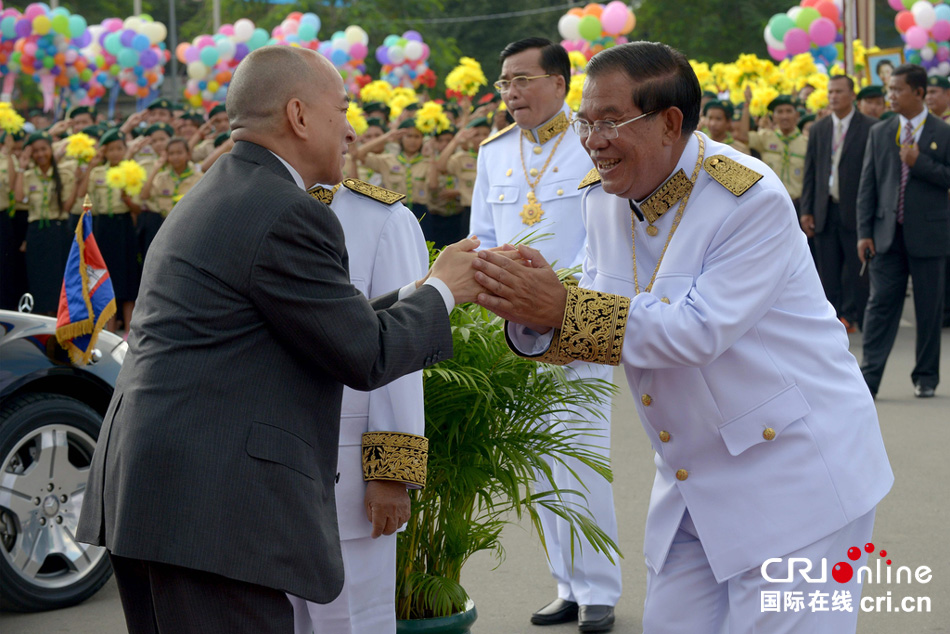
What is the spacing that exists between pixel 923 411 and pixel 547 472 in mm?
5574

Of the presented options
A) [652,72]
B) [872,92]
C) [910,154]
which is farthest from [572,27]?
[652,72]

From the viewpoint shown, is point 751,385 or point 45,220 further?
point 45,220

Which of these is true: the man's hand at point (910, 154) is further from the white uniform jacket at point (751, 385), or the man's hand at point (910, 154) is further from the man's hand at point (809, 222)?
the white uniform jacket at point (751, 385)

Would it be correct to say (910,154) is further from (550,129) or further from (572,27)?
(572,27)

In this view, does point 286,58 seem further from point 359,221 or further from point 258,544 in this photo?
point 258,544

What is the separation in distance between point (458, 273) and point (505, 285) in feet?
0.41

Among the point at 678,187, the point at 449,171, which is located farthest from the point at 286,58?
the point at 449,171

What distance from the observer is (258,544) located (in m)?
2.30

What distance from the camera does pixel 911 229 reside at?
8641 millimetres

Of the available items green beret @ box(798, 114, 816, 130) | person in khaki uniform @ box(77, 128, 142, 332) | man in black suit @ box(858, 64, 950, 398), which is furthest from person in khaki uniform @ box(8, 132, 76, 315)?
man in black suit @ box(858, 64, 950, 398)

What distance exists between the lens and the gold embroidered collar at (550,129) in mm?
5148

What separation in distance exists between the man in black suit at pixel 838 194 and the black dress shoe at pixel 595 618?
23.2 feet

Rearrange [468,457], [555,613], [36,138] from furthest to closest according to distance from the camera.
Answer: [36,138] < [555,613] < [468,457]

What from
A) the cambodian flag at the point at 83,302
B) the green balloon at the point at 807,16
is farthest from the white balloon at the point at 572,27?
the cambodian flag at the point at 83,302
